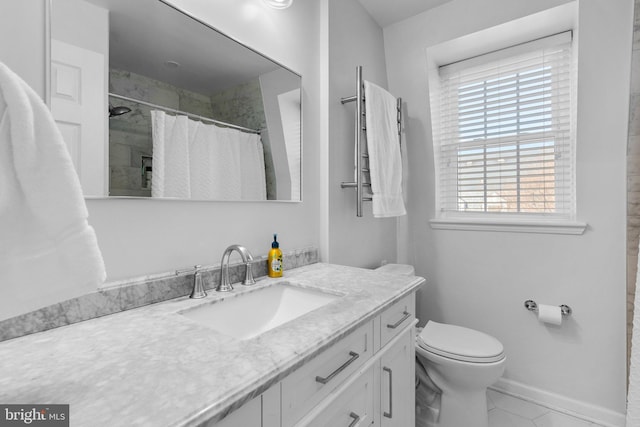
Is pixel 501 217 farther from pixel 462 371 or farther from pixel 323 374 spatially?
pixel 323 374

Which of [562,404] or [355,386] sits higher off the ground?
[355,386]

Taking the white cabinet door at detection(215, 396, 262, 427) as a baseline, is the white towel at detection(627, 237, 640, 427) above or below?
below

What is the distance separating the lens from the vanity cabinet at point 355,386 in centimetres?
62

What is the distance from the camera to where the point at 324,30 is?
1.71m

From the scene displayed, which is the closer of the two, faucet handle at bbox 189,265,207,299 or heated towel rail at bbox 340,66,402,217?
faucet handle at bbox 189,265,207,299

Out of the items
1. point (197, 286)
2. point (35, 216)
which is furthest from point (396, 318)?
point (35, 216)

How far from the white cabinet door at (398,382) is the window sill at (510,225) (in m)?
1.09

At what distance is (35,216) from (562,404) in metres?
2.54

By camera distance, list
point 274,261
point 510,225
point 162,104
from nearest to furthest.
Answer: point 162,104
point 274,261
point 510,225

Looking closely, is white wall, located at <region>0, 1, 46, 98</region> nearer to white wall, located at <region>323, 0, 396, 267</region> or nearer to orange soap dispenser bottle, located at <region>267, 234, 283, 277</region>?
orange soap dispenser bottle, located at <region>267, 234, 283, 277</region>

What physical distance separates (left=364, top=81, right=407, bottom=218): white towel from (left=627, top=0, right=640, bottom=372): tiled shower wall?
115cm

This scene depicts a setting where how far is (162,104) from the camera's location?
103 centimetres

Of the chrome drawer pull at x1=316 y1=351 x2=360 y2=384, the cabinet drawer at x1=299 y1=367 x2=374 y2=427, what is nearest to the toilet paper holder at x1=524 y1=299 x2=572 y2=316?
the cabinet drawer at x1=299 y1=367 x2=374 y2=427

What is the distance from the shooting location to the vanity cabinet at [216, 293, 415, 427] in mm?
622
